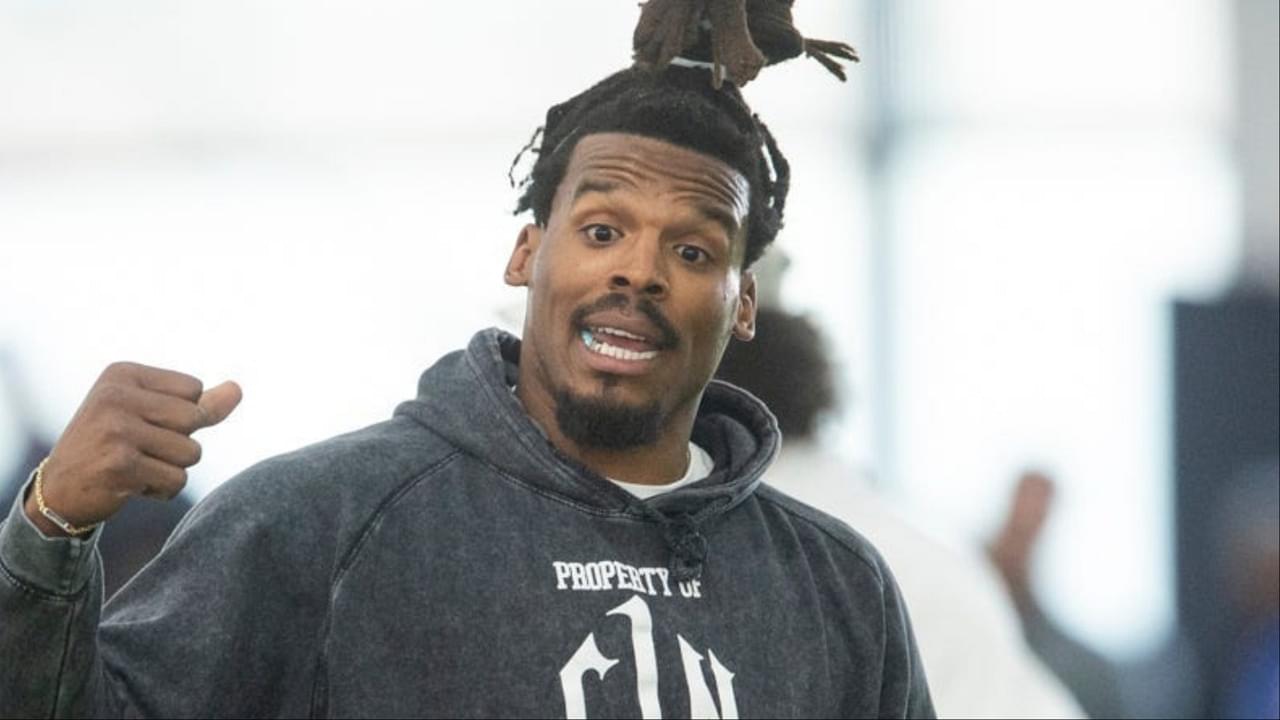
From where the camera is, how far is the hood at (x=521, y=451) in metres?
1.76

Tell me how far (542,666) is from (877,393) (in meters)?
1.73

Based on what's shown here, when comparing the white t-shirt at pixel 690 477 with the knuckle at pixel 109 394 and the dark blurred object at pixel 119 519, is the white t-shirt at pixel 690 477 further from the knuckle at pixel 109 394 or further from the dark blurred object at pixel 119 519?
the dark blurred object at pixel 119 519

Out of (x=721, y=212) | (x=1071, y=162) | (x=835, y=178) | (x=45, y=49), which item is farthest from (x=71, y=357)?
(x=1071, y=162)

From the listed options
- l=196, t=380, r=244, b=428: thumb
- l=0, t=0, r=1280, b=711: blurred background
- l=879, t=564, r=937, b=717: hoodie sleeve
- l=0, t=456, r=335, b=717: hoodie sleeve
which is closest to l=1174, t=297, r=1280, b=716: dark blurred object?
l=0, t=0, r=1280, b=711: blurred background

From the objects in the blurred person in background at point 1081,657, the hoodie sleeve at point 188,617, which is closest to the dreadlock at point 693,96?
the hoodie sleeve at point 188,617

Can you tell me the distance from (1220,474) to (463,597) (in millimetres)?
2106

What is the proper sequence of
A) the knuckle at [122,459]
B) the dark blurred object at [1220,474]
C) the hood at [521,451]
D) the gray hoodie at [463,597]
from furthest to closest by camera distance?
the dark blurred object at [1220,474]
the hood at [521,451]
the gray hoodie at [463,597]
the knuckle at [122,459]

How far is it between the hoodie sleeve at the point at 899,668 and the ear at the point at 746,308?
263 millimetres

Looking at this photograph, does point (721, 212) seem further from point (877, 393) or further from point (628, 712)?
point (877, 393)

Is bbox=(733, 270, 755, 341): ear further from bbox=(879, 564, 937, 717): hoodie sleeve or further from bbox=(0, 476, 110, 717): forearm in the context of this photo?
bbox=(0, 476, 110, 717): forearm

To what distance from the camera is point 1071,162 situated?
3553 millimetres

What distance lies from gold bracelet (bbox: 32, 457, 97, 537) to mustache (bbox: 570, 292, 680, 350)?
1.70 ft

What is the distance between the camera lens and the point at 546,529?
1.73 m

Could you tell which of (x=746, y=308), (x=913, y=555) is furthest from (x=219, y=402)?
(x=913, y=555)
